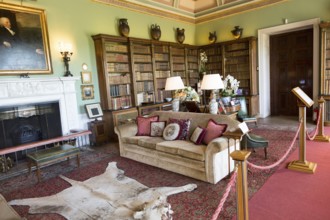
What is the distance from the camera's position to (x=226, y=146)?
294 centimetres

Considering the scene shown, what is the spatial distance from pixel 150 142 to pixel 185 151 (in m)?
0.77

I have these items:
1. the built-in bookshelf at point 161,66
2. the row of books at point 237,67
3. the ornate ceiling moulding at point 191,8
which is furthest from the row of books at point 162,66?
the row of books at point 237,67

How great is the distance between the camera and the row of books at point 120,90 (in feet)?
18.8

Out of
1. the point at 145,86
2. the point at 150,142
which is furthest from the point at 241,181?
the point at 145,86

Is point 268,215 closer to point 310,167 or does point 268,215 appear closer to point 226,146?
point 226,146

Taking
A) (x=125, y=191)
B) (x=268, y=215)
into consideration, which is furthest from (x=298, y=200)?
(x=125, y=191)

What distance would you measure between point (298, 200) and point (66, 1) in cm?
570

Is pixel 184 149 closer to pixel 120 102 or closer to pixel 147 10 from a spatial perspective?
pixel 120 102

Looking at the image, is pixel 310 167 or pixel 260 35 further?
pixel 260 35

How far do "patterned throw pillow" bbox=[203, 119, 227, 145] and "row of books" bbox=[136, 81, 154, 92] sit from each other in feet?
11.2

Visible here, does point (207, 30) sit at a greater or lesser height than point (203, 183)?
greater

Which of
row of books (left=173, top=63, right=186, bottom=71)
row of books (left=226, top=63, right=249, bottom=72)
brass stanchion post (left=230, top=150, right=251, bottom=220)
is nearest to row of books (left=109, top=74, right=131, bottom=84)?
row of books (left=173, top=63, right=186, bottom=71)

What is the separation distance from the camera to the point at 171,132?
369cm

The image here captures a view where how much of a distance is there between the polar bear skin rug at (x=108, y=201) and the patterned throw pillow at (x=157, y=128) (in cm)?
101
